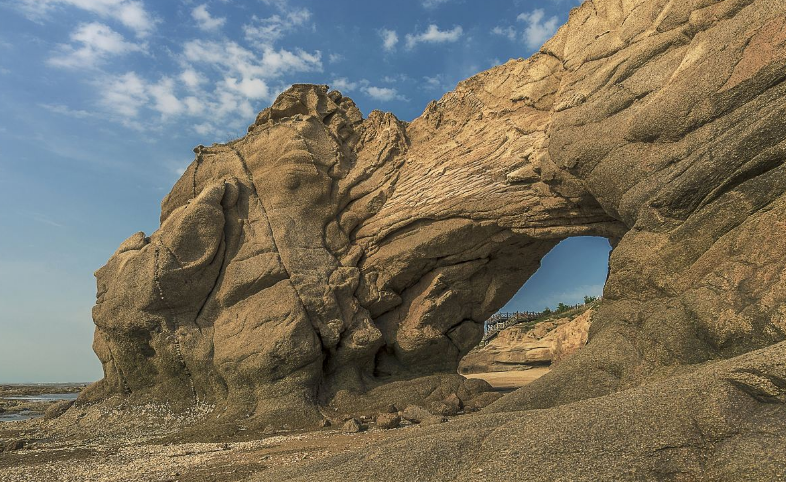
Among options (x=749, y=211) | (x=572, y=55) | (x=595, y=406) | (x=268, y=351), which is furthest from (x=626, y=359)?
(x=268, y=351)

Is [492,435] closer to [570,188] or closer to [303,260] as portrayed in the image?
[570,188]

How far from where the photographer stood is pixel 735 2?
1196cm

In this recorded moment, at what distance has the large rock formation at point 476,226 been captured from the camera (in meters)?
10.5

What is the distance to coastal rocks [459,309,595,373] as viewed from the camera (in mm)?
41094

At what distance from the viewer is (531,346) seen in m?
45.7

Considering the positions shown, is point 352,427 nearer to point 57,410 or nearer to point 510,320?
point 57,410

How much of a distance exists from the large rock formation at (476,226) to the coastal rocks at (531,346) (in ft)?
73.0

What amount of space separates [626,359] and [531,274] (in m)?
10.6

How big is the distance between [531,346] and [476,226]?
3036cm

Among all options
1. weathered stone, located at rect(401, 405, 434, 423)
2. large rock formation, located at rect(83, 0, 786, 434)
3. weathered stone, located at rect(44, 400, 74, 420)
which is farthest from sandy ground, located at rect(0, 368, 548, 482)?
large rock formation, located at rect(83, 0, 786, 434)

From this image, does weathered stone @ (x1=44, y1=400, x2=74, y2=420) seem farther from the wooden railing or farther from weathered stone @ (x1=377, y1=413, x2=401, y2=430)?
the wooden railing

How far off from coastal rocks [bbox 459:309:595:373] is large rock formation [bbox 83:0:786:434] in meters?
22.2

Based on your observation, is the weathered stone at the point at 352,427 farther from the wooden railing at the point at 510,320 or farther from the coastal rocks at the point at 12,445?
the wooden railing at the point at 510,320

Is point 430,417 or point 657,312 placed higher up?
point 657,312
